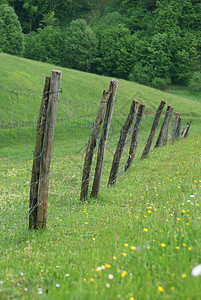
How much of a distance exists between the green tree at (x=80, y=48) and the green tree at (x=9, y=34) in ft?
38.6

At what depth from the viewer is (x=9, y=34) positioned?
65312 mm

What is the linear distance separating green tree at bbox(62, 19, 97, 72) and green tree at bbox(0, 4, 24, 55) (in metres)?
11.8

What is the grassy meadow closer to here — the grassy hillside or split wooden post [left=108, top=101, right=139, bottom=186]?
split wooden post [left=108, top=101, right=139, bottom=186]

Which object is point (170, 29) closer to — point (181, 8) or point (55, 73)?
point (181, 8)

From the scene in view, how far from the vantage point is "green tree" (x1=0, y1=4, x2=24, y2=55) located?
6462cm

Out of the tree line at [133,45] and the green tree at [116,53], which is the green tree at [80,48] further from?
the green tree at [116,53]

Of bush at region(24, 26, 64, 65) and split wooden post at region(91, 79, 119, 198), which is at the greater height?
bush at region(24, 26, 64, 65)

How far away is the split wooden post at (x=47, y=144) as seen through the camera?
535cm

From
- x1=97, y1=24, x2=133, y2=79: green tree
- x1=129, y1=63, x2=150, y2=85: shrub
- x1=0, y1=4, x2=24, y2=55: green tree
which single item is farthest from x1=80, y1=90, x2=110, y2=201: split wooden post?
x1=97, y1=24, x2=133, y2=79: green tree

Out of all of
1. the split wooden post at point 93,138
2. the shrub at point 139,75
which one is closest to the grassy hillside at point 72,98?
the split wooden post at point 93,138

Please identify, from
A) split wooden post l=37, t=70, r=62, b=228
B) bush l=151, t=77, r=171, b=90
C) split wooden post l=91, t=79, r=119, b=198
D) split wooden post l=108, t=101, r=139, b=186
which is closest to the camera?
split wooden post l=37, t=70, r=62, b=228

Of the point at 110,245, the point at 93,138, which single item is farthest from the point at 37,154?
the point at 110,245

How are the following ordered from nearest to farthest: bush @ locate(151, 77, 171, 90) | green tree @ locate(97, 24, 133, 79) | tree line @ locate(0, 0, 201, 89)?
bush @ locate(151, 77, 171, 90), tree line @ locate(0, 0, 201, 89), green tree @ locate(97, 24, 133, 79)

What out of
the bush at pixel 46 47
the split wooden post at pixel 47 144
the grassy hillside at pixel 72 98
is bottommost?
the grassy hillside at pixel 72 98
